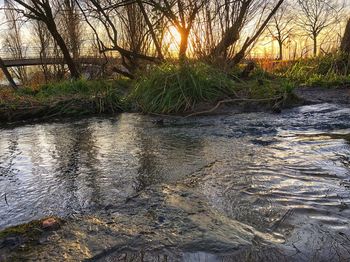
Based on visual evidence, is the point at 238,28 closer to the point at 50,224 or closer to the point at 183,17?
the point at 183,17

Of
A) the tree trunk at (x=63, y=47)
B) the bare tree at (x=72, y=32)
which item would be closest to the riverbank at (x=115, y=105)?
the tree trunk at (x=63, y=47)

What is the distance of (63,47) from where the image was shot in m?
10.3

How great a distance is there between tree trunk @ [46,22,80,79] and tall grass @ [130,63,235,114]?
4.93 meters

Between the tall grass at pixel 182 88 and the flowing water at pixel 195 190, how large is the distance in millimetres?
1426

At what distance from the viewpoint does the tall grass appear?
5719 mm

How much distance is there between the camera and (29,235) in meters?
1.79

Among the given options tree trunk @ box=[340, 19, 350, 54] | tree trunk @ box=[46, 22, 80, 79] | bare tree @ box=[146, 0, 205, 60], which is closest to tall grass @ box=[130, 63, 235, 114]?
bare tree @ box=[146, 0, 205, 60]

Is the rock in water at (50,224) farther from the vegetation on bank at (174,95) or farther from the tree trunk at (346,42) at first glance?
the tree trunk at (346,42)

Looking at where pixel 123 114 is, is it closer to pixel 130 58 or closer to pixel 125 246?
pixel 130 58

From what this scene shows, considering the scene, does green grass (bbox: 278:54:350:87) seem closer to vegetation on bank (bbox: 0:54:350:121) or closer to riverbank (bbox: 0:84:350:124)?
vegetation on bank (bbox: 0:54:350:121)

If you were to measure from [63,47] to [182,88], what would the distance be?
580 cm

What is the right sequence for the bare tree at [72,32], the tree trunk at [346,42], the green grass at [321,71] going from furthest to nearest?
the bare tree at [72,32], the tree trunk at [346,42], the green grass at [321,71]

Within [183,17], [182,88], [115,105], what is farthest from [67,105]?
[183,17]

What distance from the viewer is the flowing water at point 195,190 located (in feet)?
5.56
